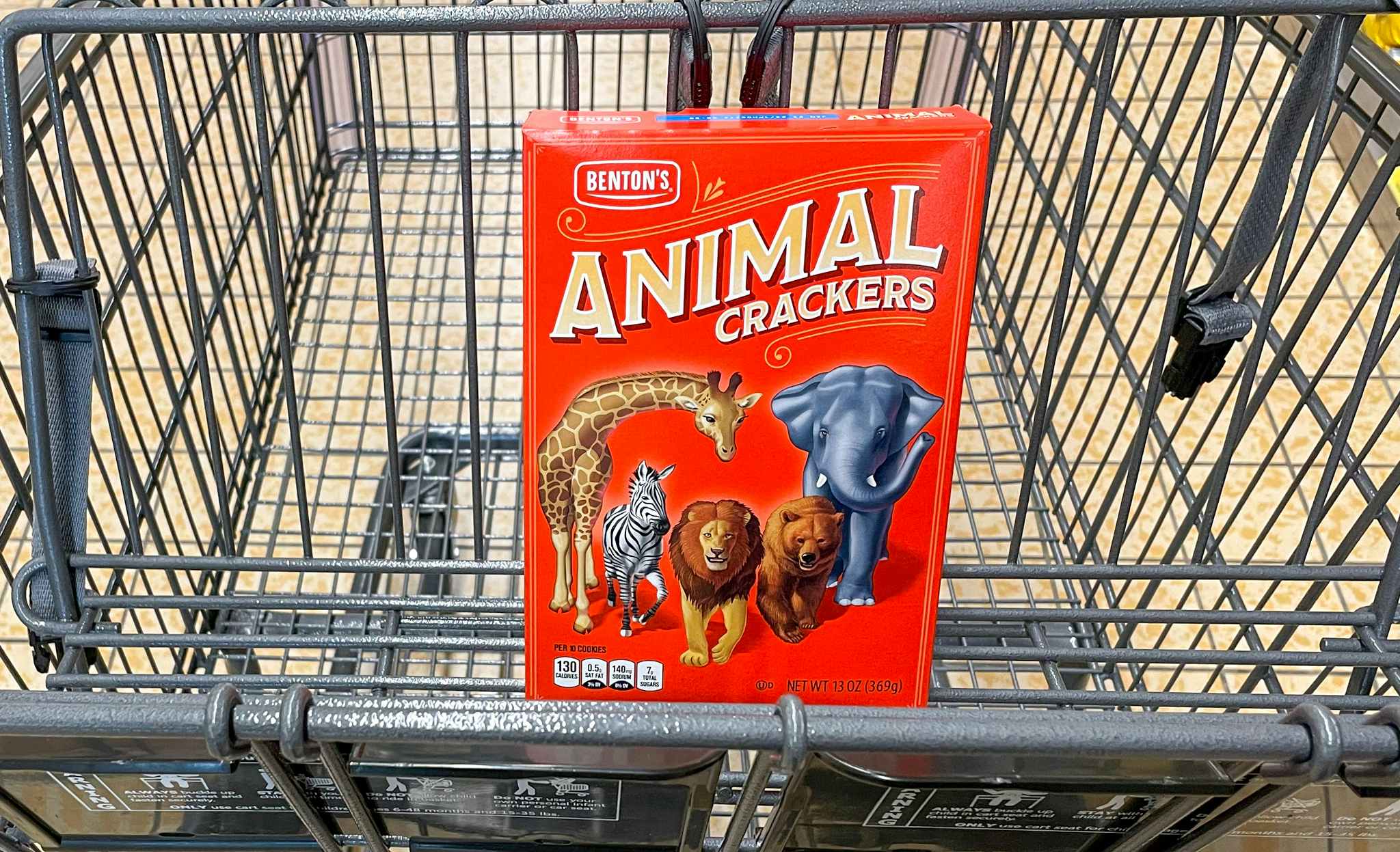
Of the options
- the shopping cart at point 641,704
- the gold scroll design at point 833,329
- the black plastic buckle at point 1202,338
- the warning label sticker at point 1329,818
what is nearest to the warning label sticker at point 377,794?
the shopping cart at point 641,704

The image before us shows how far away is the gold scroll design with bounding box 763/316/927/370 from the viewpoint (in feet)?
1.82

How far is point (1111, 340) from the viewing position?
1.01 m

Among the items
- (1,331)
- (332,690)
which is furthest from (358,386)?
(332,690)

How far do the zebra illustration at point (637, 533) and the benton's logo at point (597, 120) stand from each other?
0.18 metres

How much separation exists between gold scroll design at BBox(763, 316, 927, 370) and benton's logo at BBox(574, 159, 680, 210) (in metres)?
0.09

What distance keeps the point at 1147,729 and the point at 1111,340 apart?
63 centimetres

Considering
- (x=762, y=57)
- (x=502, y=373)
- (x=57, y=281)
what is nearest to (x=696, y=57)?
(x=762, y=57)

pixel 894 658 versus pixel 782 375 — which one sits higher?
pixel 782 375

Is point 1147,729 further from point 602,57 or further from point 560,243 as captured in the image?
point 602,57

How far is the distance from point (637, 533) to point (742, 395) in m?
0.10

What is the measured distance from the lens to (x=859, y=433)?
0.57m

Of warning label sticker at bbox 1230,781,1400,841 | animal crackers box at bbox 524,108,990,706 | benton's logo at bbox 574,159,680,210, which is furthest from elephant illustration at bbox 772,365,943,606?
warning label sticker at bbox 1230,781,1400,841

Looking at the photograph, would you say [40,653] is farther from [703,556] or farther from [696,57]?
[696,57]

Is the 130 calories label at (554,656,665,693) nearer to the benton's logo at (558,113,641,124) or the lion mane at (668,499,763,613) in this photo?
the lion mane at (668,499,763,613)
